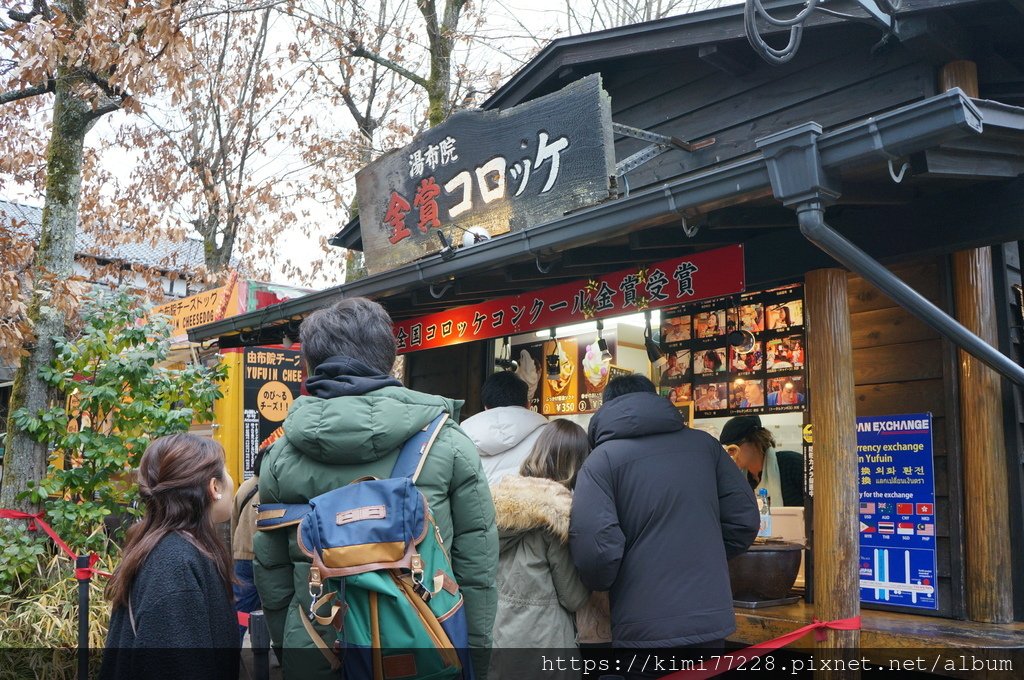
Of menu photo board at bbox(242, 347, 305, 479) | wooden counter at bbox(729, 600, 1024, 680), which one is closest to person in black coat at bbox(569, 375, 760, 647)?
wooden counter at bbox(729, 600, 1024, 680)

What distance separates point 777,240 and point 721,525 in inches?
87.5

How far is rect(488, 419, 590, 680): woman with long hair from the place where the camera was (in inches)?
152

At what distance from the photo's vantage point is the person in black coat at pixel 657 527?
382 centimetres

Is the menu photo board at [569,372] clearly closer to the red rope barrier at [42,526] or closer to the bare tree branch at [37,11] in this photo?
the red rope barrier at [42,526]

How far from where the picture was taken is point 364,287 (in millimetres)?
6754

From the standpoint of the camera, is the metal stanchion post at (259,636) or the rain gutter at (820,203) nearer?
the metal stanchion post at (259,636)

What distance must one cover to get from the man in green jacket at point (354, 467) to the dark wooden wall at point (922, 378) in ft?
11.1

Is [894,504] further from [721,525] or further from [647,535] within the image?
[647,535]

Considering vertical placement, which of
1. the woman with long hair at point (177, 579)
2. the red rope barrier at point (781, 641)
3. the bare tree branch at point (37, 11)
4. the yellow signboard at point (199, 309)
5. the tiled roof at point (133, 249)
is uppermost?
the tiled roof at point (133, 249)

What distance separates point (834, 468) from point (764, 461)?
1713 mm

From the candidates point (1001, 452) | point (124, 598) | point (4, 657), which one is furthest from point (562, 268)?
point (4, 657)

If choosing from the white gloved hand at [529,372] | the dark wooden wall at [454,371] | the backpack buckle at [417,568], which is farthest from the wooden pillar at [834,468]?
the dark wooden wall at [454,371]

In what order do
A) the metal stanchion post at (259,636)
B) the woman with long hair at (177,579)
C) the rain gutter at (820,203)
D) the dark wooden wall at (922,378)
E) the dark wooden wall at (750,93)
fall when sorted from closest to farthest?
the woman with long hair at (177,579), the metal stanchion post at (259,636), the rain gutter at (820,203), the dark wooden wall at (922,378), the dark wooden wall at (750,93)

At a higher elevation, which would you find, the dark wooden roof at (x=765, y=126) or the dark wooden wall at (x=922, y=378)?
the dark wooden roof at (x=765, y=126)
